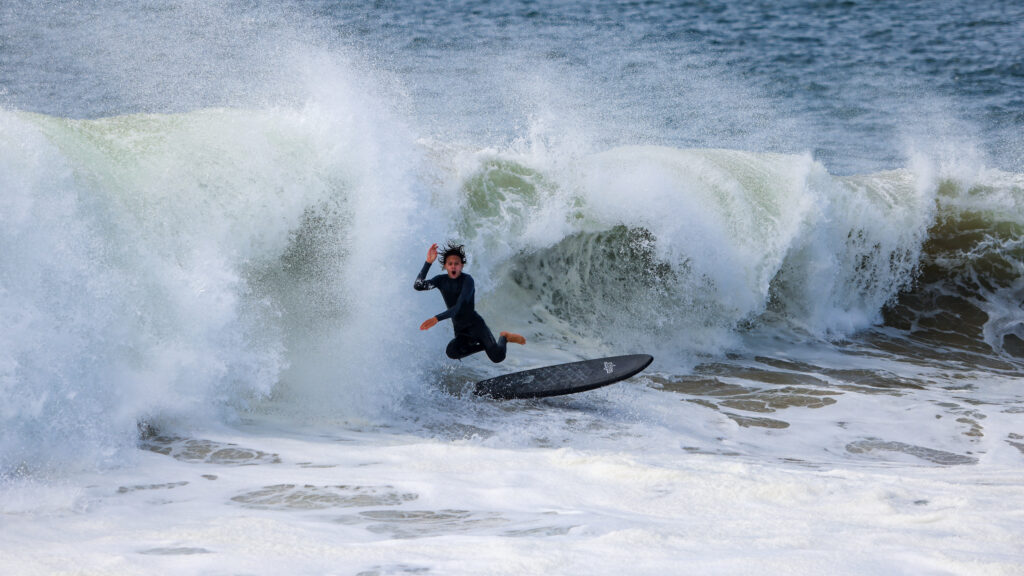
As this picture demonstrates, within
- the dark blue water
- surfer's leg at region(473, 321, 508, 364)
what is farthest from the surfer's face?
the dark blue water

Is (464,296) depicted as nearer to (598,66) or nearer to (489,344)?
(489,344)

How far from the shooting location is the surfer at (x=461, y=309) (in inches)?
278

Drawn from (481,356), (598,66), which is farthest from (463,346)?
(598,66)

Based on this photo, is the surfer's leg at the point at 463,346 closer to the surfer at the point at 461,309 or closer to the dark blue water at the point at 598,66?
the surfer at the point at 461,309

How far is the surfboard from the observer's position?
7383 millimetres

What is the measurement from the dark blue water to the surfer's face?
25.3 ft

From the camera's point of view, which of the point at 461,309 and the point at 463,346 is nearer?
the point at 461,309

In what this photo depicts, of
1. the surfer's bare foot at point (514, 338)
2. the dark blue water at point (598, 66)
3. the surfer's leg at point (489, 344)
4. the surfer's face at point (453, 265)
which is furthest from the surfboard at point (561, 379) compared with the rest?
the dark blue water at point (598, 66)

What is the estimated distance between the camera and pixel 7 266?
5.87 m

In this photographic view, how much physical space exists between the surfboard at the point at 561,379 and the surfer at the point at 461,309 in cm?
31

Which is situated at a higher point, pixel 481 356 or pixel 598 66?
pixel 598 66

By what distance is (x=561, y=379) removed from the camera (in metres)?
7.48

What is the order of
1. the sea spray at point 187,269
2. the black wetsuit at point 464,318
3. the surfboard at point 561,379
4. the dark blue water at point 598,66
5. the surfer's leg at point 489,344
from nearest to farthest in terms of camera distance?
the sea spray at point 187,269 < the black wetsuit at point 464,318 < the surfer's leg at point 489,344 < the surfboard at point 561,379 < the dark blue water at point 598,66

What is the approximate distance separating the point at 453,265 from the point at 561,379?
1305 millimetres
